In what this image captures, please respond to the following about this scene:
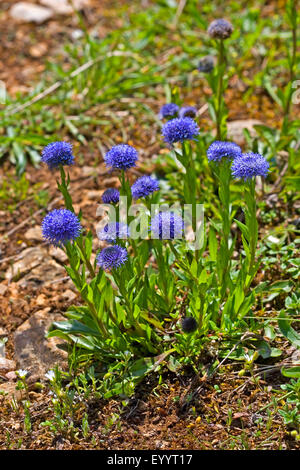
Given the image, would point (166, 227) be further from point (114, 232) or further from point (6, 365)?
point (6, 365)

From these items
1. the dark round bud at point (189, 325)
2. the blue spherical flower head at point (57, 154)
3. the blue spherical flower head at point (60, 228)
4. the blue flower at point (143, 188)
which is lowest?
the dark round bud at point (189, 325)

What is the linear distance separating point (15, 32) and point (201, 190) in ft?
10.3

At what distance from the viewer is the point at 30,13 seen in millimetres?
5867

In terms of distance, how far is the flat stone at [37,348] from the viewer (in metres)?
2.92

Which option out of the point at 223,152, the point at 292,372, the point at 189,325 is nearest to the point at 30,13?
the point at 223,152

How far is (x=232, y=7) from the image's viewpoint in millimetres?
5520

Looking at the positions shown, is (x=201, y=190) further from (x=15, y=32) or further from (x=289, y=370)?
(x=15, y=32)

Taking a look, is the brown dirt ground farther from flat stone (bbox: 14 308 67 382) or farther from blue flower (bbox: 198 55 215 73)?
blue flower (bbox: 198 55 215 73)

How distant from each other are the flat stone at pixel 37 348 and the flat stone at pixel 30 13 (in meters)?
3.74

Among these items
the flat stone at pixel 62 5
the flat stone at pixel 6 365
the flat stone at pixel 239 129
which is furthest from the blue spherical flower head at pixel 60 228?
the flat stone at pixel 62 5

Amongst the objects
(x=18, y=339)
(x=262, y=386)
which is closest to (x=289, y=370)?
(x=262, y=386)

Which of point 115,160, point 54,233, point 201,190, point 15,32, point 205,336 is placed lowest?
point 205,336

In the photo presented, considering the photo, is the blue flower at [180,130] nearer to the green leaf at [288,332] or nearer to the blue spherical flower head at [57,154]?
the blue spherical flower head at [57,154]

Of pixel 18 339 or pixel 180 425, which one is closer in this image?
pixel 180 425
